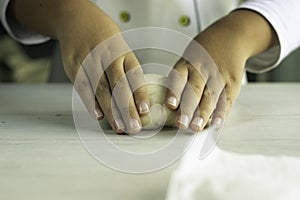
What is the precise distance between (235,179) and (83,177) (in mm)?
136

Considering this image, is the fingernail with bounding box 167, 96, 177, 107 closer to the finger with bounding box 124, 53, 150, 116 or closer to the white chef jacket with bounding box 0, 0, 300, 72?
the finger with bounding box 124, 53, 150, 116

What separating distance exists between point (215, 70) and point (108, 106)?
0.45 feet

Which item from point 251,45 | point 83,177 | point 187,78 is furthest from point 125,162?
point 251,45

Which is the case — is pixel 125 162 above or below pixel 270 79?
above

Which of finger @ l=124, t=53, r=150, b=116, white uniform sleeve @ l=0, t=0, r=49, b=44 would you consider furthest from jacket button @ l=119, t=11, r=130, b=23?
finger @ l=124, t=53, r=150, b=116

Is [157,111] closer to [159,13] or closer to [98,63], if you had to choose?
[98,63]

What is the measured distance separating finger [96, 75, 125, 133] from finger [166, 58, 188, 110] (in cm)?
6

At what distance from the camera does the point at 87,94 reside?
626 mm

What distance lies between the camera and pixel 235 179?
1.45 ft

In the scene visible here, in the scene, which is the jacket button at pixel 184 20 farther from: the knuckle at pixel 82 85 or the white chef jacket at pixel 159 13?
the knuckle at pixel 82 85

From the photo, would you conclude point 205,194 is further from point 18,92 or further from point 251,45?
point 18,92

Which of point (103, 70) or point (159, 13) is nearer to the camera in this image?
point (103, 70)

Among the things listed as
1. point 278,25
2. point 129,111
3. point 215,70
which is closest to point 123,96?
point 129,111

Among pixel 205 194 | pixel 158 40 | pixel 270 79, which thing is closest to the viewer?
pixel 205 194
